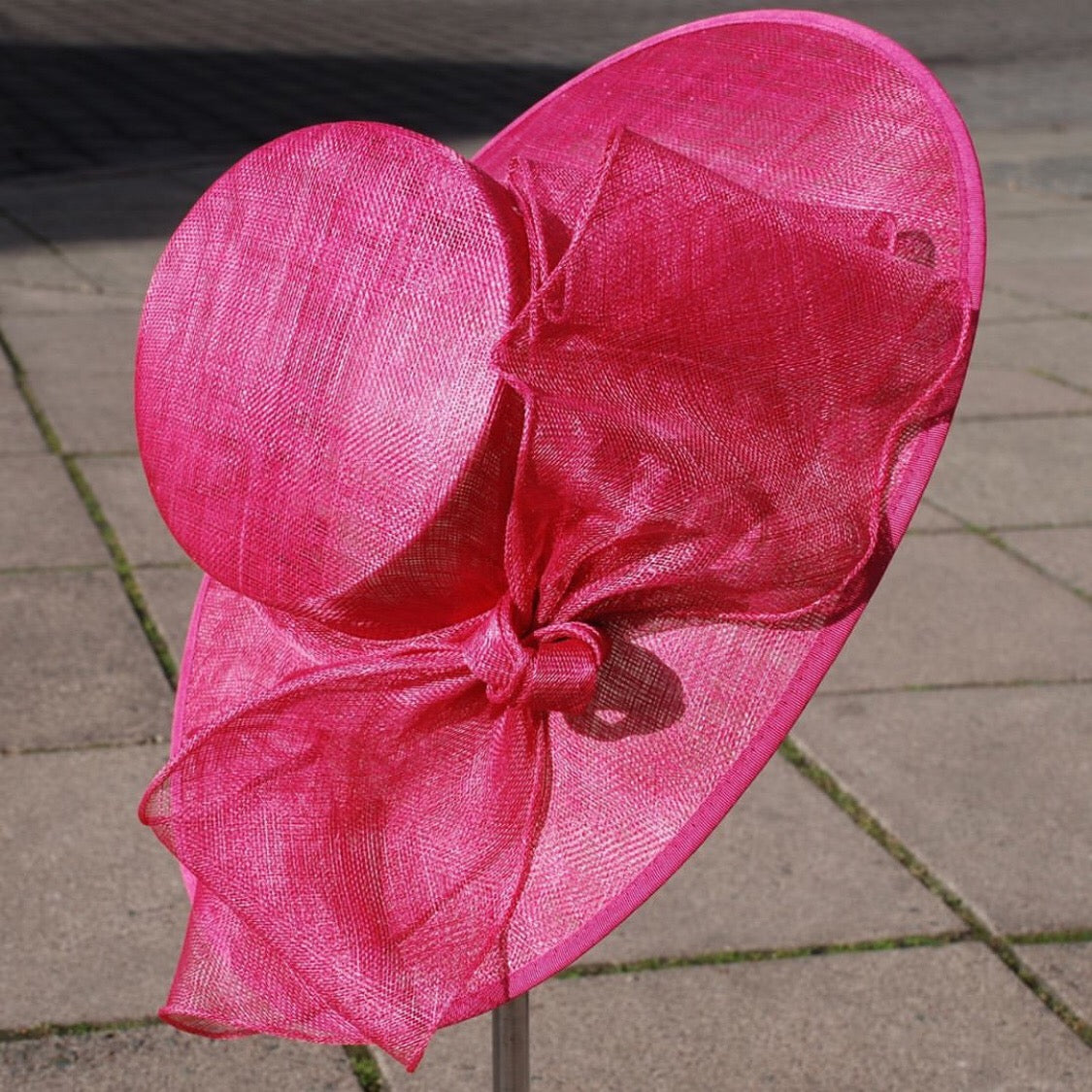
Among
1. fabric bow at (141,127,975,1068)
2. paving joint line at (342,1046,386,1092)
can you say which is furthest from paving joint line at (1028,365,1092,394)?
fabric bow at (141,127,975,1068)

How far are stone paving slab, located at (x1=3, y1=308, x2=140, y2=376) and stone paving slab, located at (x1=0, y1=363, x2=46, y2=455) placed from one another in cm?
12

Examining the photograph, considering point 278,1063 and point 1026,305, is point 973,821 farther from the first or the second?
point 1026,305

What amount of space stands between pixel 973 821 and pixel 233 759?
1.82 meters

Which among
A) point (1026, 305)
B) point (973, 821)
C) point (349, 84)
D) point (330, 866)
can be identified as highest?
point (330, 866)

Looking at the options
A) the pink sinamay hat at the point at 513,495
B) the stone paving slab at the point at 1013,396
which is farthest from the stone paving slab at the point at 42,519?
the pink sinamay hat at the point at 513,495

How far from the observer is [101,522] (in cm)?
390

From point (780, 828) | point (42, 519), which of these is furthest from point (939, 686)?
point (42, 519)

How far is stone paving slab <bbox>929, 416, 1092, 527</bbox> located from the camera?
4047 mm

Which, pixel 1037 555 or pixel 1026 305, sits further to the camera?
pixel 1026 305

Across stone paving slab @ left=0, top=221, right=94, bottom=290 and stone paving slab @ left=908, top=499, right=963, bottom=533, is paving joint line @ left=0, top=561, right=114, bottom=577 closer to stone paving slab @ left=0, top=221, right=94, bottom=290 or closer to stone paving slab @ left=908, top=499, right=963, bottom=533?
stone paving slab @ left=908, top=499, right=963, bottom=533

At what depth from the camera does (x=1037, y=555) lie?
378cm

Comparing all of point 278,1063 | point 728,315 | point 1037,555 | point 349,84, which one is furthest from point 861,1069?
point 349,84

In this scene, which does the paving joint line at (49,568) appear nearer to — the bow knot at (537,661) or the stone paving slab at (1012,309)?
the bow knot at (537,661)

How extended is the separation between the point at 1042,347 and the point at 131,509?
2.93 m
